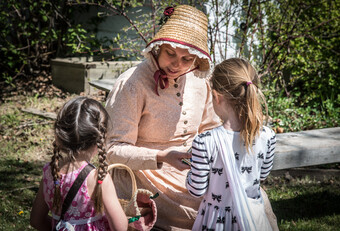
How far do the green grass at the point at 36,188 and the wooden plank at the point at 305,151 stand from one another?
660mm

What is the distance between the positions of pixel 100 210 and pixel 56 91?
19.6 feet

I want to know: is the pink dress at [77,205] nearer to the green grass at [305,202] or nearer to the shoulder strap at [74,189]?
the shoulder strap at [74,189]

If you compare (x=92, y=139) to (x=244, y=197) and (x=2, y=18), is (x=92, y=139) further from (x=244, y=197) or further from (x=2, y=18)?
(x=2, y=18)

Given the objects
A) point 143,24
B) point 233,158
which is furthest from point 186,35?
point 143,24

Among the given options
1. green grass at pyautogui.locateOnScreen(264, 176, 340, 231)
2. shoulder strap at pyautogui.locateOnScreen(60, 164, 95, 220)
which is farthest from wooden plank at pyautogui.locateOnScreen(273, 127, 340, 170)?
shoulder strap at pyautogui.locateOnScreen(60, 164, 95, 220)

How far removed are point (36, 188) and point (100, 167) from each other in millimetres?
2655

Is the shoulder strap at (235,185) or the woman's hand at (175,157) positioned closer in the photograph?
the shoulder strap at (235,185)

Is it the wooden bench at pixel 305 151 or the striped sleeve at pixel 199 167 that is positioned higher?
the striped sleeve at pixel 199 167

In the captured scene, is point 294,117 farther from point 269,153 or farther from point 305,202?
point 269,153

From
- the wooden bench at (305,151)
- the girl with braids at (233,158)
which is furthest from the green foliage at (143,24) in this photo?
the girl with braids at (233,158)

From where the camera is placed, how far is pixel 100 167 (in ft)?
5.78

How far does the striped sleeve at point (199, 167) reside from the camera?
75.1 inches

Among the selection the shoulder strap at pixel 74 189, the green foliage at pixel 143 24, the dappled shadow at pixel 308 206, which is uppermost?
the green foliage at pixel 143 24

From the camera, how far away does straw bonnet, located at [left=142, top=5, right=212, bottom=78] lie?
227cm
